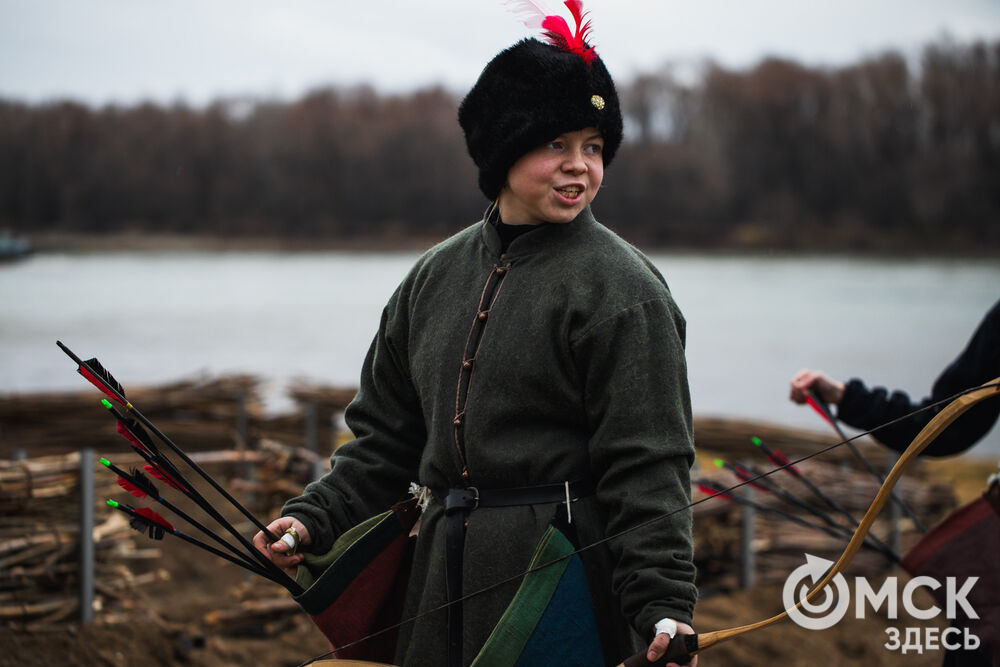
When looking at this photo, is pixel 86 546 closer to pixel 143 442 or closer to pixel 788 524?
pixel 143 442

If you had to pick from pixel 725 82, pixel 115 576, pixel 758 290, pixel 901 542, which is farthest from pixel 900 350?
pixel 115 576

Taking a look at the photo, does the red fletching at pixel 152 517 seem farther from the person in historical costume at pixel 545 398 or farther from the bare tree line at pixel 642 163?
the bare tree line at pixel 642 163

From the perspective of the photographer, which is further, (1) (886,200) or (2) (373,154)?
(2) (373,154)

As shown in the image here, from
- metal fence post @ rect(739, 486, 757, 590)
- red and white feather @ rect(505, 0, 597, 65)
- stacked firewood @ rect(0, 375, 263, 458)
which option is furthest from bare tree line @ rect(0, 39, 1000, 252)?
red and white feather @ rect(505, 0, 597, 65)

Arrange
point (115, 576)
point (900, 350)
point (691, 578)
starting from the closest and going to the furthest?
point (691, 578) < point (115, 576) < point (900, 350)

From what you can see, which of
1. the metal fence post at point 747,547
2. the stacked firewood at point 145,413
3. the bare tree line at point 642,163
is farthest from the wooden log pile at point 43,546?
the bare tree line at point 642,163

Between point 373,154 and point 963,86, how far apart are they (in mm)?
5916

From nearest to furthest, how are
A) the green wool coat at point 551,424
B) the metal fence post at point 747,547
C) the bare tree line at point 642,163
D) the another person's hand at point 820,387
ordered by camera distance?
the green wool coat at point 551,424
the another person's hand at point 820,387
the metal fence post at point 747,547
the bare tree line at point 642,163

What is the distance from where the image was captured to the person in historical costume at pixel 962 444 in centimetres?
219

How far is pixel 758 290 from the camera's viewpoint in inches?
485

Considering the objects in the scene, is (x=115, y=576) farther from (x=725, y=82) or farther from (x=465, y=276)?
(x=725, y=82)

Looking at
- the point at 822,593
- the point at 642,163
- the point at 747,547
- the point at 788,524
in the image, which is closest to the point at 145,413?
the point at 747,547

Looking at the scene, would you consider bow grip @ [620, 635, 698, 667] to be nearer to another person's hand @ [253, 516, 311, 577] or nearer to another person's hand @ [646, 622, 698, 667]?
another person's hand @ [646, 622, 698, 667]

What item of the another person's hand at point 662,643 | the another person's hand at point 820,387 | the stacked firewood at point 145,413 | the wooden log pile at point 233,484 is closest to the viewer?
the another person's hand at point 662,643
